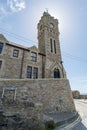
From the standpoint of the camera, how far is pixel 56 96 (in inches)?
721

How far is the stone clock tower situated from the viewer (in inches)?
1014

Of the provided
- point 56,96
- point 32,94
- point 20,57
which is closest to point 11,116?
point 32,94

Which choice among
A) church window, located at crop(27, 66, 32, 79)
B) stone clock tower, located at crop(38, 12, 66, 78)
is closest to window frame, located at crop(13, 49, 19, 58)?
church window, located at crop(27, 66, 32, 79)

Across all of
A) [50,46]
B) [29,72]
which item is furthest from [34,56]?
[50,46]

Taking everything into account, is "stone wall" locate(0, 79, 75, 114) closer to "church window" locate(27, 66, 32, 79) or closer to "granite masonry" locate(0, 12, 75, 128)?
"granite masonry" locate(0, 12, 75, 128)

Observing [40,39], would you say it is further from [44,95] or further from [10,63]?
[44,95]

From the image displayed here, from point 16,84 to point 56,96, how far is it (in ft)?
22.1

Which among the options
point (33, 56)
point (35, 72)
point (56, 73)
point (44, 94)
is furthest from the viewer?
point (56, 73)

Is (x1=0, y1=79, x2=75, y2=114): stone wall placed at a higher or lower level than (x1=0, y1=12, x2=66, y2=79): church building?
lower

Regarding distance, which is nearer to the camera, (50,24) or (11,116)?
(11,116)

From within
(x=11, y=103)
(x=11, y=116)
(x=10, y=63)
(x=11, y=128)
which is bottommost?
(x=11, y=128)

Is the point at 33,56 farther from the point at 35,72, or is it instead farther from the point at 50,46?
the point at 50,46

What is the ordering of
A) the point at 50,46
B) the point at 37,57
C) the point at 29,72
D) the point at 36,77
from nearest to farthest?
the point at 29,72 < the point at 36,77 < the point at 37,57 < the point at 50,46

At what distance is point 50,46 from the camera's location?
29094mm
